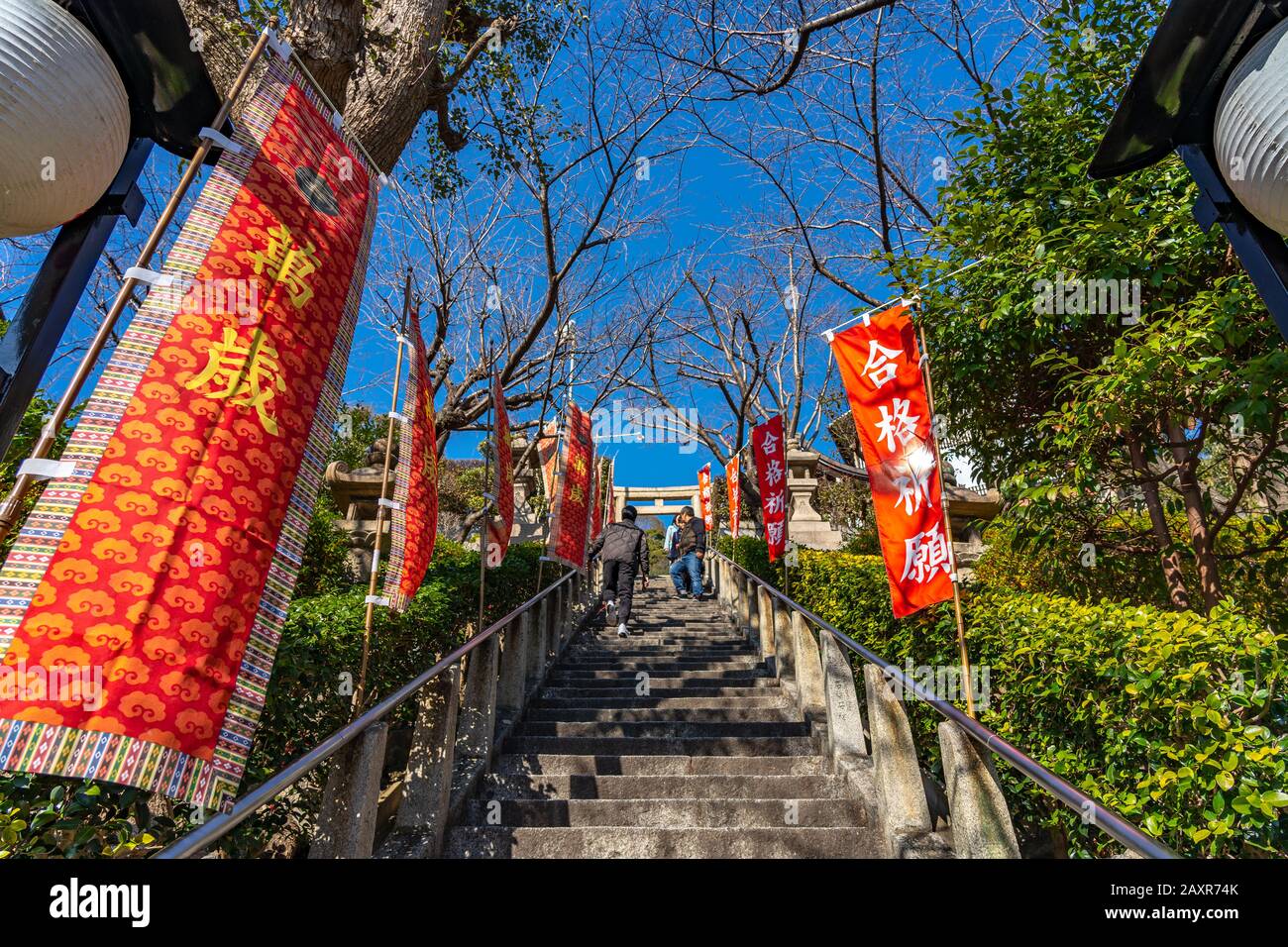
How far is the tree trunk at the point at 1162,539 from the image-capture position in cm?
474

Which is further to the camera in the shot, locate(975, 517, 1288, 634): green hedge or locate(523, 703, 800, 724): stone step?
locate(523, 703, 800, 724): stone step

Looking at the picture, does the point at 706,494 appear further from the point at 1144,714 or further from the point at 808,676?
the point at 1144,714

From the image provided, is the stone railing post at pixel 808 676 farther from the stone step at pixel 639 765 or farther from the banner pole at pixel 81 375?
the banner pole at pixel 81 375

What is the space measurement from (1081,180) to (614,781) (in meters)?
5.33

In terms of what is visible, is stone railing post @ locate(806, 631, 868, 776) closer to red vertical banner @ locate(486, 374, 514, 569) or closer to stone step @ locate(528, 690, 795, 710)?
stone step @ locate(528, 690, 795, 710)

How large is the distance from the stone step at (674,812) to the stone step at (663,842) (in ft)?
0.87

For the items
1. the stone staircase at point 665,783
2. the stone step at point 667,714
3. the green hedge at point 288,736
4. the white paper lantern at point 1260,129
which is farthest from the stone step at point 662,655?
the white paper lantern at point 1260,129

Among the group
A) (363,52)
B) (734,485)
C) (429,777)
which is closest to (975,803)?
(429,777)

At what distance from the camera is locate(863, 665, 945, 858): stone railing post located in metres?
3.44

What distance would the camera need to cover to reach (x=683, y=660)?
25.2ft

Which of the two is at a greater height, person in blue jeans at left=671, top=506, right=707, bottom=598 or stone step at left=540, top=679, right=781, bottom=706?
person in blue jeans at left=671, top=506, right=707, bottom=598

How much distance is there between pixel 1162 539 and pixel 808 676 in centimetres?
297

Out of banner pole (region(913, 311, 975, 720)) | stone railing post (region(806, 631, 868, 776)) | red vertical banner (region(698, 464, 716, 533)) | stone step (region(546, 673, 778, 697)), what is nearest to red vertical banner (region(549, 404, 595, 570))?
stone step (region(546, 673, 778, 697))

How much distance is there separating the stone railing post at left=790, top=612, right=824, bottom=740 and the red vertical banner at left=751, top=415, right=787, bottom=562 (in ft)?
10.2
